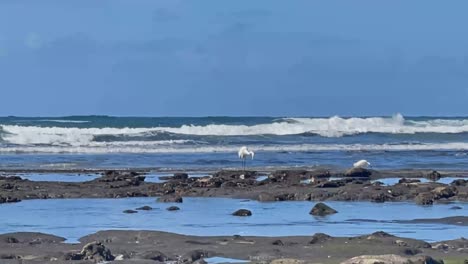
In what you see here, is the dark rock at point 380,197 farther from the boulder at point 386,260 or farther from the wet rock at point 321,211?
the boulder at point 386,260

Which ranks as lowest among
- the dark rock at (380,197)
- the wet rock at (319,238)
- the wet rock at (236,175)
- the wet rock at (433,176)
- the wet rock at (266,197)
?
the wet rock at (319,238)

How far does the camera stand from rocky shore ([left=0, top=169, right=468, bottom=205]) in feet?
72.1

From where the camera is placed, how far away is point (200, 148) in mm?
49500

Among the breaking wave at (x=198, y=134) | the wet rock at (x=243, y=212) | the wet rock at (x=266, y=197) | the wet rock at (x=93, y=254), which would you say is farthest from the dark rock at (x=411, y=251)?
the breaking wave at (x=198, y=134)

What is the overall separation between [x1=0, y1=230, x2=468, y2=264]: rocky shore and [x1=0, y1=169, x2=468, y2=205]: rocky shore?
6959 mm

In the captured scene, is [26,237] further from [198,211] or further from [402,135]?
[402,135]

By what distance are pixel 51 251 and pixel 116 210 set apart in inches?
249

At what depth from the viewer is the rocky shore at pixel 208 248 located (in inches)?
504

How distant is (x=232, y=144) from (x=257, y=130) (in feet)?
34.2

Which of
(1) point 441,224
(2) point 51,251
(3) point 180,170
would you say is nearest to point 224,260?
(2) point 51,251

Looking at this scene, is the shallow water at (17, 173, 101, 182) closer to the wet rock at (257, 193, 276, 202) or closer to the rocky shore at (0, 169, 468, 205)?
the rocky shore at (0, 169, 468, 205)

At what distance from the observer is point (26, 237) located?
1502cm

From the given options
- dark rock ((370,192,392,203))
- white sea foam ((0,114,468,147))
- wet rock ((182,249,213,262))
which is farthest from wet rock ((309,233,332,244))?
white sea foam ((0,114,468,147))

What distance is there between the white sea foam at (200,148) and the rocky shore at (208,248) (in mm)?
31806
